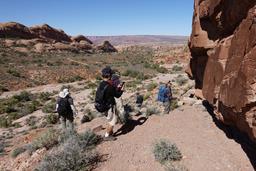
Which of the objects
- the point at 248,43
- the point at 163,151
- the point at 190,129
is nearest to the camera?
the point at 248,43

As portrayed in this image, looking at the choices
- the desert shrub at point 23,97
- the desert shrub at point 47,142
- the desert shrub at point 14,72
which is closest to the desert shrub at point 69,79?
the desert shrub at point 14,72

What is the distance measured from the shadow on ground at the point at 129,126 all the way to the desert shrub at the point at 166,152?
2.01 m

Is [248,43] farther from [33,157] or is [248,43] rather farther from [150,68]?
[150,68]

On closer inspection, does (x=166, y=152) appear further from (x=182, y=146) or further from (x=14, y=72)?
(x=14, y=72)

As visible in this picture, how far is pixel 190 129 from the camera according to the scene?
8523 millimetres

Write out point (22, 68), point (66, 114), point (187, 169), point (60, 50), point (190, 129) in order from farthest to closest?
point (60, 50) < point (22, 68) < point (66, 114) < point (190, 129) < point (187, 169)

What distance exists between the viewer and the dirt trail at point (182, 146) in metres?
6.40

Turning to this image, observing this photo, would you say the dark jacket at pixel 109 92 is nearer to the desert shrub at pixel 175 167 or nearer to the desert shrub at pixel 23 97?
the desert shrub at pixel 175 167

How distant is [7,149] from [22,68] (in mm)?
32518

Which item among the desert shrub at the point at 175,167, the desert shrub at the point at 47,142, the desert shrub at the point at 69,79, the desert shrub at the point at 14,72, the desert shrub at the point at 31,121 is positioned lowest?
the desert shrub at the point at 69,79

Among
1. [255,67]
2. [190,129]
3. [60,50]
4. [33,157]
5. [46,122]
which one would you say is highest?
[255,67]

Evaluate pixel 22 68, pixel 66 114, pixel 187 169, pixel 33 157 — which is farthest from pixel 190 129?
pixel 22 68

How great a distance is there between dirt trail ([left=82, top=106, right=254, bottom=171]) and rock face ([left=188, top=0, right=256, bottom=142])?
694 mm

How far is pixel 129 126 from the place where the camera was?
9398 mm
